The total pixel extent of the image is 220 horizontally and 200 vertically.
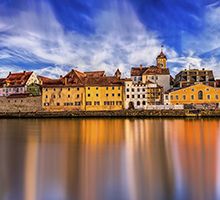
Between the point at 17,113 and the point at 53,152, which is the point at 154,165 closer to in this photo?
the point at 53,152

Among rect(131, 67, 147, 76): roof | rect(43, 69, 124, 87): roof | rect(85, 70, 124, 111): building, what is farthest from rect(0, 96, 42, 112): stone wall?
rect(131, 67, 147, 76): roof

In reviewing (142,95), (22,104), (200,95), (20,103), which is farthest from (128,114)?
(20,103)

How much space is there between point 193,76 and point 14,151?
3876 cm

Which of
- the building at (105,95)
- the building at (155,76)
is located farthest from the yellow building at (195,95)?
the building at (105,95)

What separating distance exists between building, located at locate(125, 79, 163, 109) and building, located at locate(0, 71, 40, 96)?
18291mm

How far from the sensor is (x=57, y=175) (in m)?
8.75

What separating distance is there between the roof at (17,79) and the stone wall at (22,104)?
501 cm

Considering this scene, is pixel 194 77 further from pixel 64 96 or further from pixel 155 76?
pixel 64 96

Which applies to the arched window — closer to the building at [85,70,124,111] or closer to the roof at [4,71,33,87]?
the building at [85,70,124,111]

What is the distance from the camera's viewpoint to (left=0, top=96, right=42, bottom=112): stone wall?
147 feet

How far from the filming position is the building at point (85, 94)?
42531 mm

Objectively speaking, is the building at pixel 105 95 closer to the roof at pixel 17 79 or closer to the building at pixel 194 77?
the building at pixel 194 77

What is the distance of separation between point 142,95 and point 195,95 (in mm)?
7327

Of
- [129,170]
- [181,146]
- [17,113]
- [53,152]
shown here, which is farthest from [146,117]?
[129,170]
